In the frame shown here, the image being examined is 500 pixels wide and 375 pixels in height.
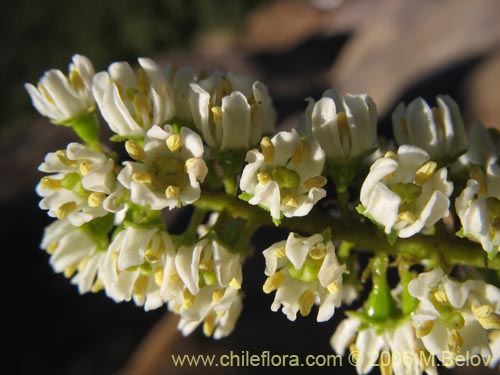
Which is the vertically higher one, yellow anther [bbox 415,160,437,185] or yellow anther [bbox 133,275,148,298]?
yellow anther [bbox 415,160,437,185]

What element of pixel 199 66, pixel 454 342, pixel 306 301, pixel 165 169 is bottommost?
pixel 199 66

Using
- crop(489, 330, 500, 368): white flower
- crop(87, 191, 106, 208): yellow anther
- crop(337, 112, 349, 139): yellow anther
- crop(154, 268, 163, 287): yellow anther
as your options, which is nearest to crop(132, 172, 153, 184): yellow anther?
crop(87, 191, 106, 208): yellow anther

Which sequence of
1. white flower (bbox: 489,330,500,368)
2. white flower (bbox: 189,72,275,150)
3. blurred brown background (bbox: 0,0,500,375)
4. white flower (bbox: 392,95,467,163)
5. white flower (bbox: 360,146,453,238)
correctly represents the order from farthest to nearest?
blurred brown background (bbox: 0,0,500,375), white flower (bbox: 489,330,500,368), white flower (bbox: 392,95,467,163), white flower (bbox: 189,72,275,150), white flower (bbox: 360,146,453,238)

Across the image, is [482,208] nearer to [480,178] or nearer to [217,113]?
[480,178]

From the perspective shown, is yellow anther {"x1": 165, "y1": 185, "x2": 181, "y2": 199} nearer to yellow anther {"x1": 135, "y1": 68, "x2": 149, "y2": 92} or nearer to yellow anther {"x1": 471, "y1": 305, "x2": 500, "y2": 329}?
yellow anther {"x1": 135, "y1": 68, "x2": 149, "y2": 92}

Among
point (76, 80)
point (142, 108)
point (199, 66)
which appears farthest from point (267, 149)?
point (199, 66)

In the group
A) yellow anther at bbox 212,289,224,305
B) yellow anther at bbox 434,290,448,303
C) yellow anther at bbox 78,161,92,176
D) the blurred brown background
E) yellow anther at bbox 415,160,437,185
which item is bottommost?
the blurred brown background
